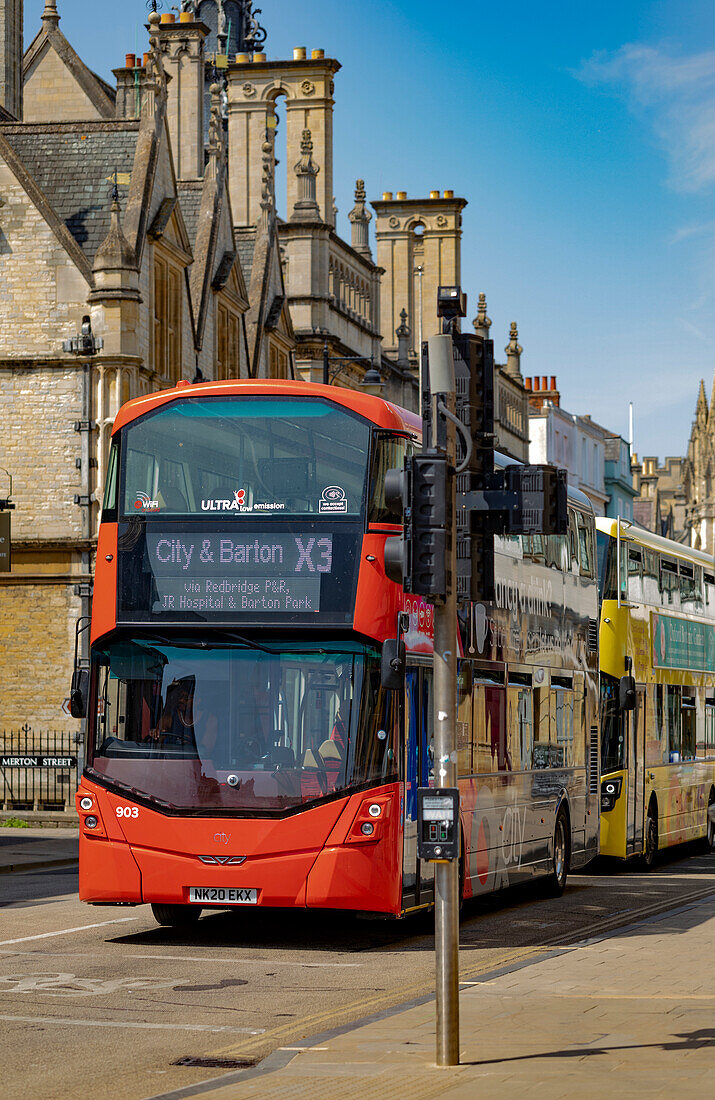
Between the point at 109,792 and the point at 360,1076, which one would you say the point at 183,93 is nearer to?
the point at 109,792

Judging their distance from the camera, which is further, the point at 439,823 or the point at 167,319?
the point at 167,319

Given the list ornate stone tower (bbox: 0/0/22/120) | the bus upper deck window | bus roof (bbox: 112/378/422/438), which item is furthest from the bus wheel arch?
ornate stone tower (bbox: 0/0/22/120)

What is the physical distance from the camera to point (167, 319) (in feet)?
120

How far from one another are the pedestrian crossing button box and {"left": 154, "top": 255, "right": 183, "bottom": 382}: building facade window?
89.6 feet

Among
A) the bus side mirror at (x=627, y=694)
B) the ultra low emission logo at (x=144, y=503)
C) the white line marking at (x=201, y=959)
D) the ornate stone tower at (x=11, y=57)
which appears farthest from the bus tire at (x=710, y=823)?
the ornate stone tower at (x=11, y=57)

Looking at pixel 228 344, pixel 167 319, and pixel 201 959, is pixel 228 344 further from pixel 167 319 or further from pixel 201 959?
pixel 201 959

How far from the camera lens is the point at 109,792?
14148 millimetres

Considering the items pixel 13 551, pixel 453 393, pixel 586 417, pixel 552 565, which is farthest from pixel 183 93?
pixel 586 417

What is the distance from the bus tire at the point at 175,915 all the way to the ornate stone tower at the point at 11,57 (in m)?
26.9

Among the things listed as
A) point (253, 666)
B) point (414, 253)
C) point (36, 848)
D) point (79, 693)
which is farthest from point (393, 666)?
point (414, 253)

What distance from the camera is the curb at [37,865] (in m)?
23.2

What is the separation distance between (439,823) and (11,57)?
1307 inches

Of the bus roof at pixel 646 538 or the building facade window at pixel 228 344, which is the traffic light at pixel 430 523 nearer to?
the bus roof at pixel 646 538

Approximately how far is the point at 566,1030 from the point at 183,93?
125 ft
